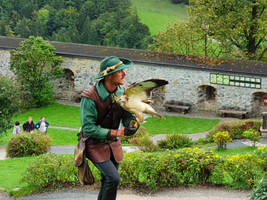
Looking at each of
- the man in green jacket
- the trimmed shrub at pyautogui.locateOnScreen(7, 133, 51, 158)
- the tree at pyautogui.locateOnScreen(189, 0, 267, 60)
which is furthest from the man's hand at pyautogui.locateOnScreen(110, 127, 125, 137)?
the tree at pyautogui.locateOnScreen(189, 0, 267, 60)

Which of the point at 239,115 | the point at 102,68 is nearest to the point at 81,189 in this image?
the point at 102,68

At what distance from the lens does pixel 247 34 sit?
30219 millimetres

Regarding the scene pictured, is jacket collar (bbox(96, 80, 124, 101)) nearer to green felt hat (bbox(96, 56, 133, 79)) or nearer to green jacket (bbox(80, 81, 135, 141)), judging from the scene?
green jacket (bbox(80, 81, 135, 141))

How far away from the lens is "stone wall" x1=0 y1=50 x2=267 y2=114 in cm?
2517

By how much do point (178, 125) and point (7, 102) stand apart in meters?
9.27

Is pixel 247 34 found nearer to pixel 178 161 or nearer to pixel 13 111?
pixel 13 111

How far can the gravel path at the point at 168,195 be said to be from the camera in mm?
9219

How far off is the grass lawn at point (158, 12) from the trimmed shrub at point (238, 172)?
50680mm

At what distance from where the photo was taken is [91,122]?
666 cm

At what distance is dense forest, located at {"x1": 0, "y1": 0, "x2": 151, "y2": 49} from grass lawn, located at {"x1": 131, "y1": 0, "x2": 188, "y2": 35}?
2.06 meters

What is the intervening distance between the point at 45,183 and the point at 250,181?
395 centimetres

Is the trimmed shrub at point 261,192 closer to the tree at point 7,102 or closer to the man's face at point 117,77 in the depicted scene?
the man's face at point 117,77

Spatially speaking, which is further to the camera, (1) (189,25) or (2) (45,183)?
(1) (189,25)

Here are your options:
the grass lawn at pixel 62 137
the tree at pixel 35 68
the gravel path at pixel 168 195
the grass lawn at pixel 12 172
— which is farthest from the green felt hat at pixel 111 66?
the tree at pixel 35 68
